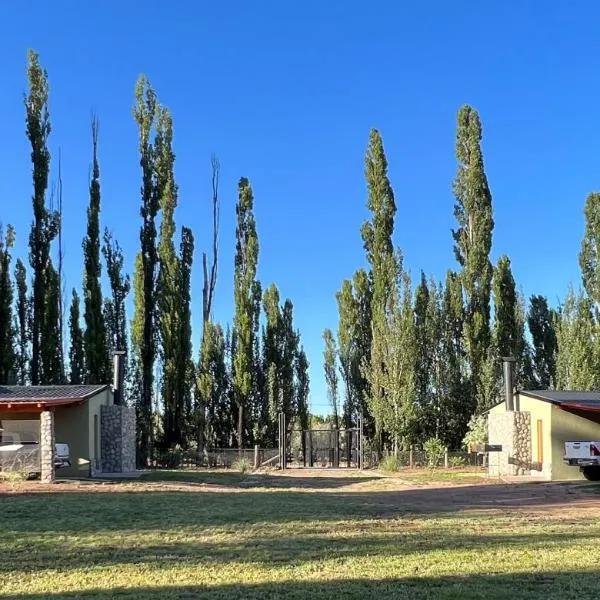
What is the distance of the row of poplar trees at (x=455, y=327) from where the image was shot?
33.7 meters

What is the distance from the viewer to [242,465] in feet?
96.9

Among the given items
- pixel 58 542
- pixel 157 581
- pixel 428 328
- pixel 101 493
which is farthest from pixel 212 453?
pixel 157 581

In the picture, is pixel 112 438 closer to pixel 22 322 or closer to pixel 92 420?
pixel 92 420

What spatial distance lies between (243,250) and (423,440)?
45.7 feet

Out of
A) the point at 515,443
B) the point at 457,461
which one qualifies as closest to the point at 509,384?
the point at 515,443

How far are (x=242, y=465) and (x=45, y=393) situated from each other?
30.3 feet

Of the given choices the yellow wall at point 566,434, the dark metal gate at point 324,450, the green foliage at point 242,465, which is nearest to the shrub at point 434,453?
the dark metal gate at point 324,450

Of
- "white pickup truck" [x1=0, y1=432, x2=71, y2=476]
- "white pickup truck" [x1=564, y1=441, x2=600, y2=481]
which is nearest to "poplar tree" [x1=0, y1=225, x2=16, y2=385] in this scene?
"white pickup truck" [x1=0, y1=432, x2=71, y2=476]

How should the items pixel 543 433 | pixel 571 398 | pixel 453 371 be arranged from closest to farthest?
pixel 543 433, pixel 571 398, pixel 453 371

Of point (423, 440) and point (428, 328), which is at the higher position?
point (428, 328)

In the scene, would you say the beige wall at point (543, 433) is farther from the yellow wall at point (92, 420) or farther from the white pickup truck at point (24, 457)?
the white pickup truck at point (24, 457)

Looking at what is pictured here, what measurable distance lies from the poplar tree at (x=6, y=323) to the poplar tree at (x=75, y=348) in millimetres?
2697

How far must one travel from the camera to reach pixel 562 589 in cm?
639

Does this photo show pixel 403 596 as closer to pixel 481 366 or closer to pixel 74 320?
pixel 481 366
